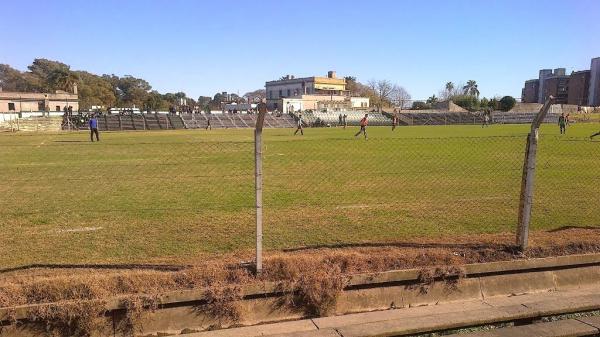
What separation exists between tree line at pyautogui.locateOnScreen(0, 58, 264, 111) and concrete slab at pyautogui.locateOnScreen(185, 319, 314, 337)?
81.9 metres

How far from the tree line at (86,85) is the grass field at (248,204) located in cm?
7292

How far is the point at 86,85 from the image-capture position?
9062 cm

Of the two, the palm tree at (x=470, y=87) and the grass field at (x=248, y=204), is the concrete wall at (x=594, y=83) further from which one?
the grass field at (x=248, y=204)

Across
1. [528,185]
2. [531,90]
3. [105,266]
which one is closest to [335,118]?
[528,185]

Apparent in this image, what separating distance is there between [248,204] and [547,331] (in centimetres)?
584

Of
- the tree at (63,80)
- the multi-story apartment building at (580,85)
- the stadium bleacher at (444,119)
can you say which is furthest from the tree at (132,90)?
the multi-story apartment building at (580,85)

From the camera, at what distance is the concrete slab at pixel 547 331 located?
4.27 metres

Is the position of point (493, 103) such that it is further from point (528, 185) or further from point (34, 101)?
point (528, 185)

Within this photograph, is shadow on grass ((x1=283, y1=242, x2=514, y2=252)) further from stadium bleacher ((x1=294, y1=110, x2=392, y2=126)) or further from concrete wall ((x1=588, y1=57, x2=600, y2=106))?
concrete wall ((x1=588, y1=57, x2=600, y2=106))

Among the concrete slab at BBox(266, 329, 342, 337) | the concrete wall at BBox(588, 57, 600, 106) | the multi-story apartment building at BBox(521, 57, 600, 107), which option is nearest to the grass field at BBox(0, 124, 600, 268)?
the concrete slab at BBox(266, 329, 342, 337)

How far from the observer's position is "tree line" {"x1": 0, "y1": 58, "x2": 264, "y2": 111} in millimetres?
87188

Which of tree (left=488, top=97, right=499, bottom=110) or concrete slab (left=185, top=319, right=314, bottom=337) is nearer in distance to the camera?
concrete slab (left=185, top=319, right=314, bottom=337)

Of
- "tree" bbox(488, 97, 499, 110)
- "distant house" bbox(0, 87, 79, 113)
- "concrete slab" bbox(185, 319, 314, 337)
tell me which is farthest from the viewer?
"tree" bbox(488, 97, 499, 110)

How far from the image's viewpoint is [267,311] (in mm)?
4750
